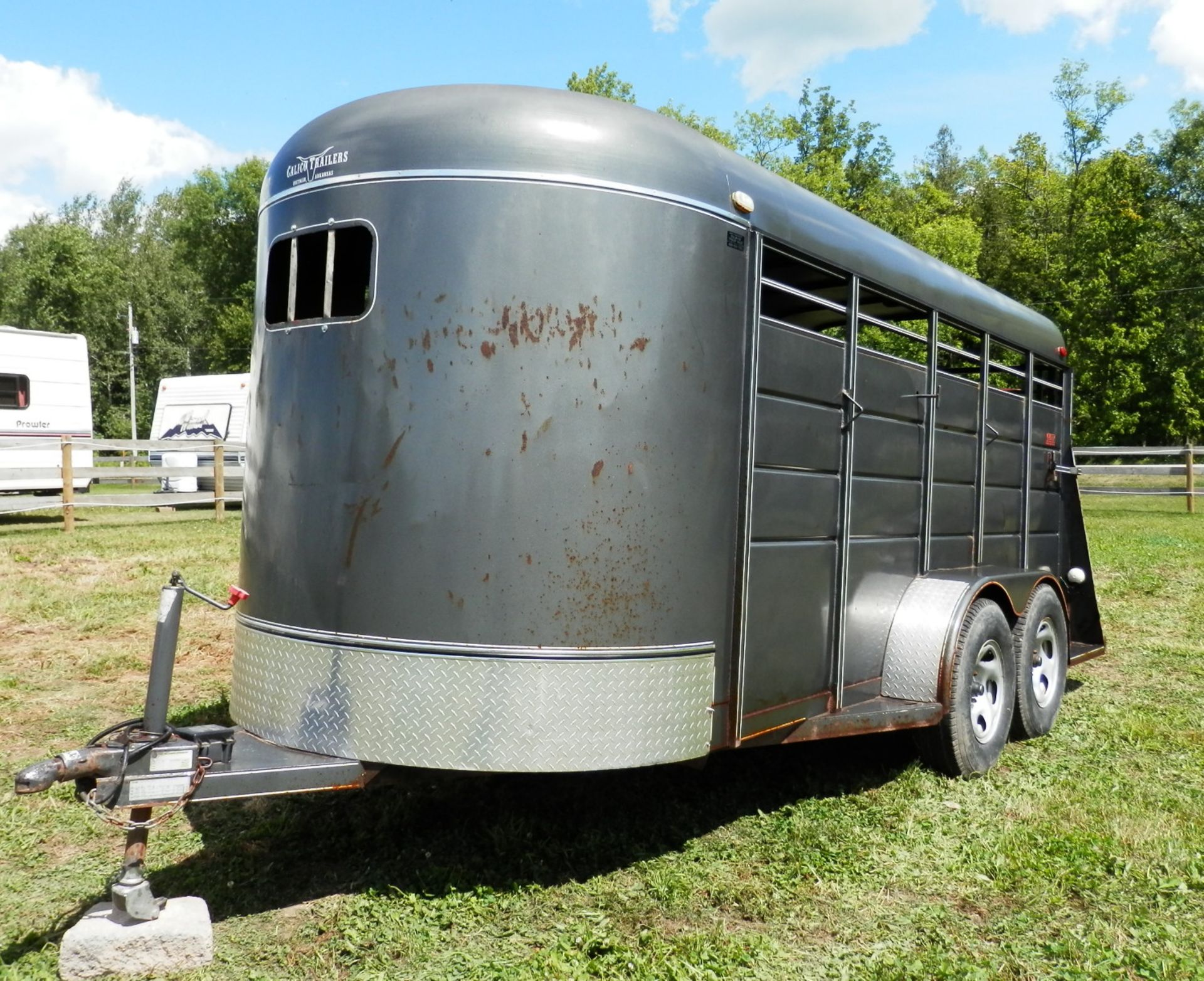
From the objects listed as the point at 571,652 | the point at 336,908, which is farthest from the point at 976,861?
the point at 336,908

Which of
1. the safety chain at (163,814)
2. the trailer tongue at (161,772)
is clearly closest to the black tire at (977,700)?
the trailer tongue at (161,772)

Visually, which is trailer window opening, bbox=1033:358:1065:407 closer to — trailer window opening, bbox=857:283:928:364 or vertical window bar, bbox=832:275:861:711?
trailer window opening, bbox=857:283:928:364

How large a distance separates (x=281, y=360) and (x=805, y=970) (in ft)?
9.00

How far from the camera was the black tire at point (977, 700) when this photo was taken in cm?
511

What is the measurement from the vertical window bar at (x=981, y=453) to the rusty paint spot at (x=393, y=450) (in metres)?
3.66

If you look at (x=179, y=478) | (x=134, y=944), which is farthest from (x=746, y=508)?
(x=179, y=478)

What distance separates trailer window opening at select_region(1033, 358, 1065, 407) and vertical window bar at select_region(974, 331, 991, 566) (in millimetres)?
848

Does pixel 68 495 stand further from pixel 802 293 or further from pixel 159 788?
pixel 802 293

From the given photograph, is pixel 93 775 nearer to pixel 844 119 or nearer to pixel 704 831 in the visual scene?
pixel 704 831

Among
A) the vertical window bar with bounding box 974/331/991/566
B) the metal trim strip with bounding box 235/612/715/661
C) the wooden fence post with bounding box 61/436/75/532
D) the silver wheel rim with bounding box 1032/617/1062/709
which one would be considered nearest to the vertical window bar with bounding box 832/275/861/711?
the metal trim strip with bounding box 235/612/715/661

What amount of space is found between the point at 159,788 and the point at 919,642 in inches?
133

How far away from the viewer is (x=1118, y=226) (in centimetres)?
3244

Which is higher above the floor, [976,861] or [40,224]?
[40,224]

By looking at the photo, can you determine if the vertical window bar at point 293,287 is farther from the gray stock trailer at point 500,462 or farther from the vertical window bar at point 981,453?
the vertical window bar at point 981,453
